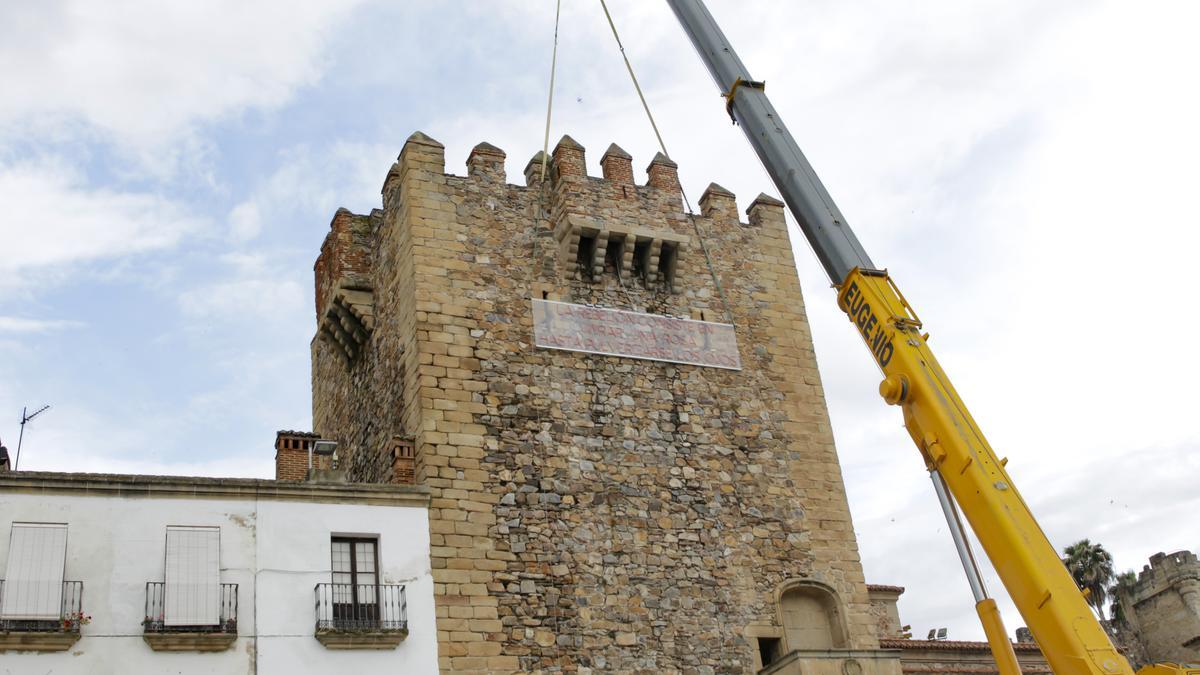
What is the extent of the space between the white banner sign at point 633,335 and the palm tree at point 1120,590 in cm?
2127

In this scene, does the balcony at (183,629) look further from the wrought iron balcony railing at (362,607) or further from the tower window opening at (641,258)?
the tower window opening at (641,258)

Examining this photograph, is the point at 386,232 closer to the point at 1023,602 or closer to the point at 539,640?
the point at 539,640

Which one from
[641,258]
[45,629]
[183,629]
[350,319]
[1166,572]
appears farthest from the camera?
[1166,572]

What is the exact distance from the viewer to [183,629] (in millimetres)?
15297

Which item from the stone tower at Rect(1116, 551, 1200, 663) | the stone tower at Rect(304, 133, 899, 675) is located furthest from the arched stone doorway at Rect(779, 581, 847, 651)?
the stone tower at Rect(1116, 551, 1200, 663)

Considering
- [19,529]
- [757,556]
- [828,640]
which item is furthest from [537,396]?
[19,529]

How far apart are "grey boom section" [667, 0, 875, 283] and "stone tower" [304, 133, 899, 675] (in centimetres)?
368

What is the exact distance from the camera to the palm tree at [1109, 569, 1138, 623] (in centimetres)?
3600

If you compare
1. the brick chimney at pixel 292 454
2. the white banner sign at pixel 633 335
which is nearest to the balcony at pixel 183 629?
the brick chimney at pixel 292 454

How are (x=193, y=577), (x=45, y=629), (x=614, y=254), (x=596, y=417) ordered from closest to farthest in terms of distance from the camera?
(x=45, y=629) < (x=193, y=577) < (x=596, y=417) < (x=614, y=254)

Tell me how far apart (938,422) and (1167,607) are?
24.6 m

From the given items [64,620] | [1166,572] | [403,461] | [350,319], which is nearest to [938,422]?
[403,461]

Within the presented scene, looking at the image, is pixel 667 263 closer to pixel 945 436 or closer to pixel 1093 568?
pixel 945 436

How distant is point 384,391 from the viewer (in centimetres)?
2066
